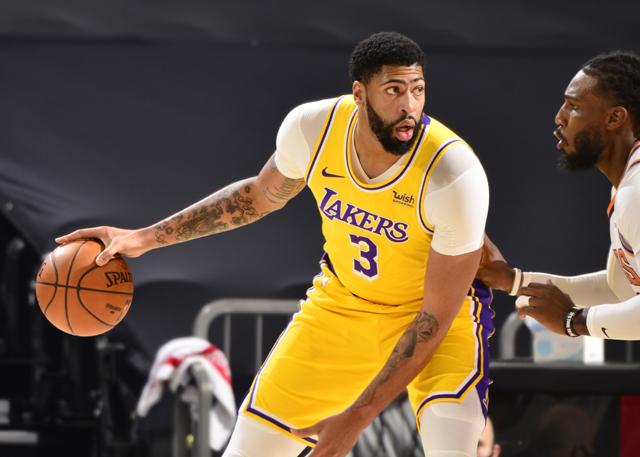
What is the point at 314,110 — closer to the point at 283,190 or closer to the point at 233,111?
the point at 283,190

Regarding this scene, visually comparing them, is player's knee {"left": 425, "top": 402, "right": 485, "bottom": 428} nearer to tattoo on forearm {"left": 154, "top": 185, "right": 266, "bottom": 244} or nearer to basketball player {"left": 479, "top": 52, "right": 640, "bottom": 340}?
basketball player {"left": 479, "top": 52, "right": 640, "bottom": 340}

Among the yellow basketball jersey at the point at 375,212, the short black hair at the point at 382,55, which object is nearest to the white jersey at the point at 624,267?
the yellow basketball jersey at the point at 375,212

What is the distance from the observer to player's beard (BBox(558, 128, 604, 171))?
3.68 meters

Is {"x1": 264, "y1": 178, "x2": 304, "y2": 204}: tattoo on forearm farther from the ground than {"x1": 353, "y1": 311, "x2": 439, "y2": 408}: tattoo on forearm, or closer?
farther from the ground

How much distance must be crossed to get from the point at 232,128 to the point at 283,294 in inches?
35.9

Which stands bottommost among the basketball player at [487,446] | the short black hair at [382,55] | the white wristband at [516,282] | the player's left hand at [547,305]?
the basketball player at [487,446]

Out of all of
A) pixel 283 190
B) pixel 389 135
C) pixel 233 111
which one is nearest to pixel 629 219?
pixel 389 135

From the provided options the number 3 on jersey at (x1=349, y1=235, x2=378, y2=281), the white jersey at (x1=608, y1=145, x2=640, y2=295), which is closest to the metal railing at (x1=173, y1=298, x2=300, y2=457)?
the number 3 on jersey at (x1=349, y1=235, x2=378, y2=281)

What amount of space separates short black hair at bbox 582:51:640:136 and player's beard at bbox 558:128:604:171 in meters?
0.12

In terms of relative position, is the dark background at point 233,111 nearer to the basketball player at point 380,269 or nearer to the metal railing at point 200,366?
the metal railing at point 200,366

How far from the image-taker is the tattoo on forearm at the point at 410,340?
343 cm

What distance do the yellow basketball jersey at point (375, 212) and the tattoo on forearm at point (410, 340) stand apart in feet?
0.71

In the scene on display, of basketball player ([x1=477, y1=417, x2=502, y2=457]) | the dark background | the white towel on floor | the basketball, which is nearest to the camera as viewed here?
the basketball

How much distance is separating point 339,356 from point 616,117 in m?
1.12
